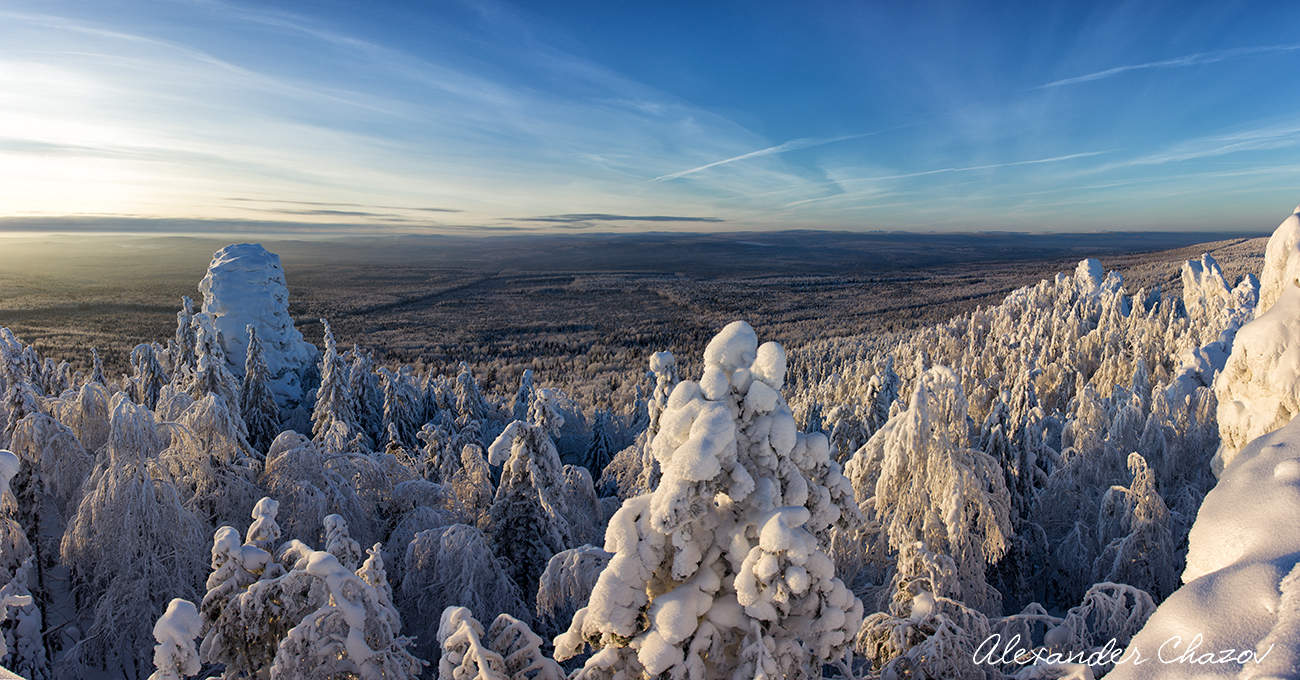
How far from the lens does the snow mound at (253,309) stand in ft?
78.4

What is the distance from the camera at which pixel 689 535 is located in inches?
181

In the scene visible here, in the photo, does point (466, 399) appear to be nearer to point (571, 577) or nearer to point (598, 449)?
point (598, 449)

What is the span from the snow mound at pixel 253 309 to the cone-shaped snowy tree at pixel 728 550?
2408cm

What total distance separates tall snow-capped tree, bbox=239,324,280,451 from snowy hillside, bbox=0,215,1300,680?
8 centimetres

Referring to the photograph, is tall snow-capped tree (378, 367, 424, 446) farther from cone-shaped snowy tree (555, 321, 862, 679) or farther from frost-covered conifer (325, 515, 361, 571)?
cone-shaped snowy tree (555, 321, 862, 679)

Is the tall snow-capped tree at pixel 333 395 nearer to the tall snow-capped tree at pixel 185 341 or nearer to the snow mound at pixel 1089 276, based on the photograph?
the tall snow-capped tree at pixel 185 341

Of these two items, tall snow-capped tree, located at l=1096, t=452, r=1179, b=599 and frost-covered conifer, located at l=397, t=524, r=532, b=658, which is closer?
A: frost-covered conifer, located at l=397, t=524, r=532, b=658

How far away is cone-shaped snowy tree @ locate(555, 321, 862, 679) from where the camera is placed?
437cm

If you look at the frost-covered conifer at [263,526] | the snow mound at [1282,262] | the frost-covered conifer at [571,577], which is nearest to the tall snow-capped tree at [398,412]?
the frost-covered conifer at [263,526]

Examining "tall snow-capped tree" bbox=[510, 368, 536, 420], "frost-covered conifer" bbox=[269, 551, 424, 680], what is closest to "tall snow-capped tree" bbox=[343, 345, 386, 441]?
"tall snow-capped tree" bbox=[510, 368, 536, 420]

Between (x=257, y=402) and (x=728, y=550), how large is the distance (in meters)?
22.2

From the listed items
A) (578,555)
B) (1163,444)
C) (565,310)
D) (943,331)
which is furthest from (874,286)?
(578,555)

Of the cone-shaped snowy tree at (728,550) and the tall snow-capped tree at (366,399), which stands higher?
the cone-shaped snowy tree at (728,550)

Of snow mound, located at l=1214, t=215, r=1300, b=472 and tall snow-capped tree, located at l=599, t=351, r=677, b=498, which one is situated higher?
snow mound, located at l=1214, t=215, r=1300, b=472
